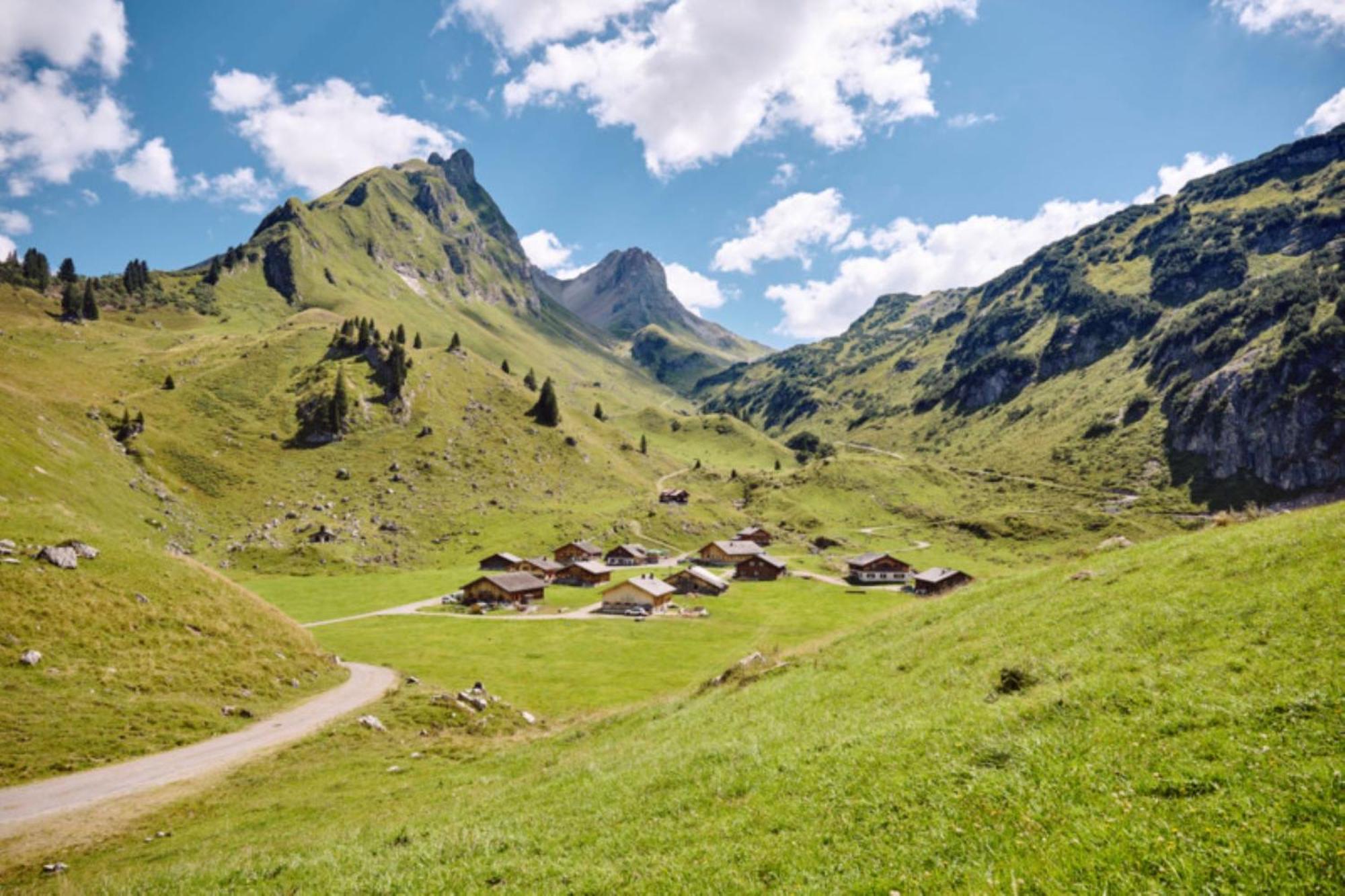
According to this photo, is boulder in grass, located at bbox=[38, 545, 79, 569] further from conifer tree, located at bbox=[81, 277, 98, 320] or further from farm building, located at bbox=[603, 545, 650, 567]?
conifer tree, located at bbox=[81, 277, 98, 320]

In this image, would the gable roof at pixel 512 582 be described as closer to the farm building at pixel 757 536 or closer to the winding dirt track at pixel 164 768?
the winding dirt track at pixel 164 768

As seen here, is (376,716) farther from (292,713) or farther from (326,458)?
(326,458)

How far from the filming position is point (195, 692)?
36.8 m

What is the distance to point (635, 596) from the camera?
3738 inches

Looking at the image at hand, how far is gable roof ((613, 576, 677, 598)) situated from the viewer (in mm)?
95000

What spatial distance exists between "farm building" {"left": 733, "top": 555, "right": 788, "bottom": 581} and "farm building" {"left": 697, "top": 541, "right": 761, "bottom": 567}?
817 cm

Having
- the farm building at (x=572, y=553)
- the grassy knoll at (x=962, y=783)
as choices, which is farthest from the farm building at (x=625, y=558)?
the grassy knoll at (x=962, y=783)

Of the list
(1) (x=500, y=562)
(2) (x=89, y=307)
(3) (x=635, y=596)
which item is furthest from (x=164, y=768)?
(2) (x=89, y=307)

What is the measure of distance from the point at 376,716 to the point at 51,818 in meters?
16.0

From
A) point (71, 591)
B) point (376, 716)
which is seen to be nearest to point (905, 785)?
point (376, 716)

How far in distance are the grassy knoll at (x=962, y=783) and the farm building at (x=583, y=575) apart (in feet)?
310

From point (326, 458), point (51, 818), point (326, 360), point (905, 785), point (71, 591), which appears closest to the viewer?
point (905, 785)

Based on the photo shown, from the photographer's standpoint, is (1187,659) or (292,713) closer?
(1187,659)

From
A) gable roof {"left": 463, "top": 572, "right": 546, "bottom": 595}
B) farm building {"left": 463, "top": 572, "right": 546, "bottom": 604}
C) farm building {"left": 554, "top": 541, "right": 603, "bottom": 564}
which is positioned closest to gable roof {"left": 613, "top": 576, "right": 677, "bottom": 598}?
gable roof {"left": 463, "top": 572, "right": 546, "bottom": 595}
